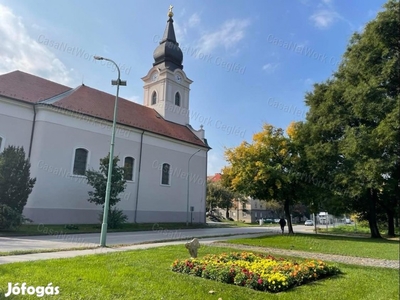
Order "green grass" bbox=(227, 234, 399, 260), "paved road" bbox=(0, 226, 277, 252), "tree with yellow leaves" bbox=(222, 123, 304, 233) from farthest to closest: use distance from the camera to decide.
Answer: "tree with yellow leaves" bbox=(222, 123, 304, 233), "green grass" bbox=(227, 234, 399, 260), "paved road" bbox=(0, 226, 277, 252)

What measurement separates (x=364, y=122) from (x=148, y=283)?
17.3 m

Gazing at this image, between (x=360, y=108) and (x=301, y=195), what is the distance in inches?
293

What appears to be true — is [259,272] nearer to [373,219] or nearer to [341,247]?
[341,247]

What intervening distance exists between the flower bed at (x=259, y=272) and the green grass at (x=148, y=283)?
0.23 meters

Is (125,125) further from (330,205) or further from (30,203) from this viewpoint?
(330,205)

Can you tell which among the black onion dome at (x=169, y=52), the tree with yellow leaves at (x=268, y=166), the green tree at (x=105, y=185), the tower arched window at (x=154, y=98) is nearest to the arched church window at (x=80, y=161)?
the green tree at (x=105, y=185)

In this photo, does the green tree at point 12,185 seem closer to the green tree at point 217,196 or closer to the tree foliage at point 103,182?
the tree foliage at point 103,182

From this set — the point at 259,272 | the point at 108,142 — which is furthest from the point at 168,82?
the point at 259,272

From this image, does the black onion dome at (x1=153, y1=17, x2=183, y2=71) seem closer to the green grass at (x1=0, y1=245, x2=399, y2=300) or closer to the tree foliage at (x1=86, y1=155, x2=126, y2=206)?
the tree foliage at (x1=86, y1=155, x2=126, y2=206)

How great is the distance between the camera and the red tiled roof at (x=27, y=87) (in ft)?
71.5

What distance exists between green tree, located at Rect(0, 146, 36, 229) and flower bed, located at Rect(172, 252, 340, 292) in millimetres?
13054

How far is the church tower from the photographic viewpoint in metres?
36.6

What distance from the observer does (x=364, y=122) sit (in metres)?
18.4

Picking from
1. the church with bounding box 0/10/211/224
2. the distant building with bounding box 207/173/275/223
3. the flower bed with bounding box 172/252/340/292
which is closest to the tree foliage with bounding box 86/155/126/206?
the church with bounding box 0/10/211/224
